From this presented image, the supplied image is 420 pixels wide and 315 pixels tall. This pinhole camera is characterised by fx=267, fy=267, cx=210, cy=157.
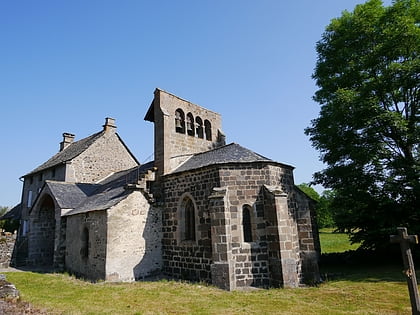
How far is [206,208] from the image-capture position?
40.5 feet

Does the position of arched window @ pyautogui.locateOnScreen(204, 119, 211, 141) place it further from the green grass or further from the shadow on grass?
the shadow on grass

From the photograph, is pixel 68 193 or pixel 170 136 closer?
pixel 170 136

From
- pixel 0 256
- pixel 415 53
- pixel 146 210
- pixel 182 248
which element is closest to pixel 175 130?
pixel 146 210

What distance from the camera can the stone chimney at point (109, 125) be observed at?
24.1 m

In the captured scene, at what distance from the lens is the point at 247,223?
38.7 ft

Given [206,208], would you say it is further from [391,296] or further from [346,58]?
[346,58]

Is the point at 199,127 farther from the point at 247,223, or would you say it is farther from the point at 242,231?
the point at 242,231

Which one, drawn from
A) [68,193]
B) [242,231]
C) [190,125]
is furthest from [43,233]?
[242,231]

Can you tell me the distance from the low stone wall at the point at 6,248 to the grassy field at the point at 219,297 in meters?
7.63

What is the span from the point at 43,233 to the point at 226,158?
14466 millimetres

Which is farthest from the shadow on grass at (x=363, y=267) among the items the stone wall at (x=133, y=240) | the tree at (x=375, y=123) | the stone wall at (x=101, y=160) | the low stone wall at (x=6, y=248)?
the low stone wall at (x=6, y=248)

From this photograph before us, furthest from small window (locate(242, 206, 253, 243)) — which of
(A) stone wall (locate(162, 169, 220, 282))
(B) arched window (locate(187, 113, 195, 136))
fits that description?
(B) arched window (locate(187, 113, 195, 136))

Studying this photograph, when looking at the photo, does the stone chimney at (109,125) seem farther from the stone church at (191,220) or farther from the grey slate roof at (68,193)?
the stone church at (191,220)

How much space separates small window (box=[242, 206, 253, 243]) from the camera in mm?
11670
